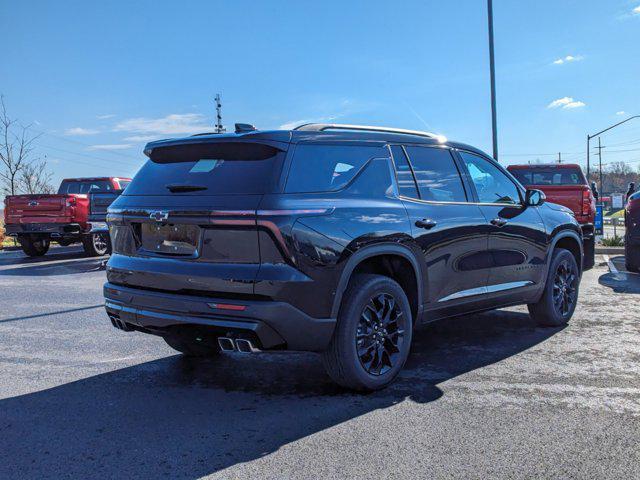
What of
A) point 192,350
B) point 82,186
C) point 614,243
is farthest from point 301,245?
point 82,186

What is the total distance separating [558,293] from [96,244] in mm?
13090

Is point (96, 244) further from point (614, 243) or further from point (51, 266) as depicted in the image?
point (614, 243)

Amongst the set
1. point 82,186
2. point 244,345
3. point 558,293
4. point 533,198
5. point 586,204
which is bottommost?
point 558,293

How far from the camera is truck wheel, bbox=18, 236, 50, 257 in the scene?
16016mm

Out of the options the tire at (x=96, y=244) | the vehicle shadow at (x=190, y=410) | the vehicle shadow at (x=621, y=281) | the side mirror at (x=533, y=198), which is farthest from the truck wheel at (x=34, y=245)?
the side mirror at (x=533, y=198)

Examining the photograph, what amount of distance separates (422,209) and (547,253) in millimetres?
2100

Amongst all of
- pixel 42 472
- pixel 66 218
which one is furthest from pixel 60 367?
pixel 66 218

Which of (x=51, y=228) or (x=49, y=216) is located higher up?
(x=49, y=216)

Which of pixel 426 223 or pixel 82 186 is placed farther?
pixel 82 186

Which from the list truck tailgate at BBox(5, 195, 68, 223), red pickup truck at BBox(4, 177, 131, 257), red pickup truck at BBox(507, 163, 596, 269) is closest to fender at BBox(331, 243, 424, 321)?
red pickup truck at BBox(507, 163, 596, 269)

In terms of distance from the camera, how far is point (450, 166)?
518cm

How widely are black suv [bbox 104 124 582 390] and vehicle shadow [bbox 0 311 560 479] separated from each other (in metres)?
0.31

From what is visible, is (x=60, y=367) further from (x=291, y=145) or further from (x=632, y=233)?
(x=632, y=233)

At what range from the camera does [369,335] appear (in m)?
4.19
